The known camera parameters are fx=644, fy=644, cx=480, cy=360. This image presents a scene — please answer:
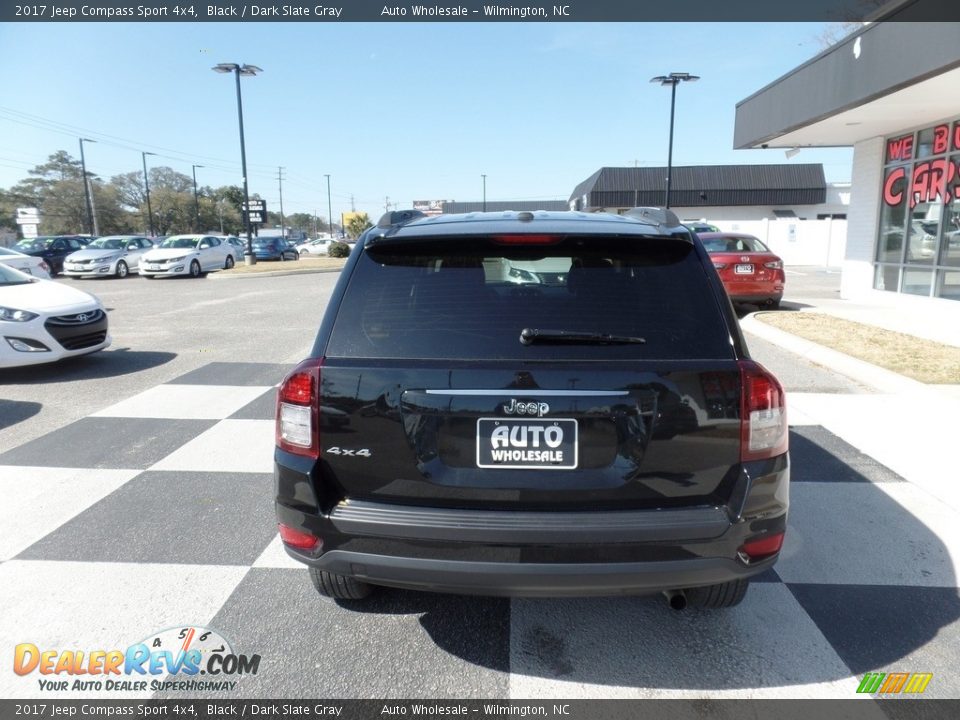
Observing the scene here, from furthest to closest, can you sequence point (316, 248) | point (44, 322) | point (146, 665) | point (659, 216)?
point (316, 248), point (44, 322), point (659, 216), point (146, 665)

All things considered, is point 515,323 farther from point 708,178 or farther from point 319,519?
point 708,178

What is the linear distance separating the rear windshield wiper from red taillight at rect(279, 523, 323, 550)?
3.49 feet

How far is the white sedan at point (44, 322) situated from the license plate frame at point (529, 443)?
7158mm

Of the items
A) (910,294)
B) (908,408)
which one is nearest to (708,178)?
(910,294)

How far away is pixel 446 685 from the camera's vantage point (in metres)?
2.47

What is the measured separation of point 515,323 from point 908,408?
5.60 metres

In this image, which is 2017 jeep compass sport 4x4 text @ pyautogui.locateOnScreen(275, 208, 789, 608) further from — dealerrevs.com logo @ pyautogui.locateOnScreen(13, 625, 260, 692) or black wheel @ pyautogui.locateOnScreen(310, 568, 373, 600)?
dealerrevs.com logo @ pyautogui.locateOnScreen(13, 625, 260, 692)

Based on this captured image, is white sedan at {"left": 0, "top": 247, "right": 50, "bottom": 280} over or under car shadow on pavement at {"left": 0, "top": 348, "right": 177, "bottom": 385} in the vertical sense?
over

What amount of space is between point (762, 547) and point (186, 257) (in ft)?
81.3

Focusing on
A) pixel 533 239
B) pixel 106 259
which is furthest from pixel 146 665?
pixel 106 259

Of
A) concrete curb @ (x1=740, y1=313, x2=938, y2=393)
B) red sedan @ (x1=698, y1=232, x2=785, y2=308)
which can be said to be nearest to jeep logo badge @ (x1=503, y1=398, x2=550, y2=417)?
concrete curb @ (x1=740, y1=313, x2=938, y2=393)

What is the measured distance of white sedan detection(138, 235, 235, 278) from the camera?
2312cm

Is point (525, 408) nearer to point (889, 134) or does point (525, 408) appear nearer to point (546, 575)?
point (546, 575)

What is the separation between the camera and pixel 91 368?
8.16 metres
